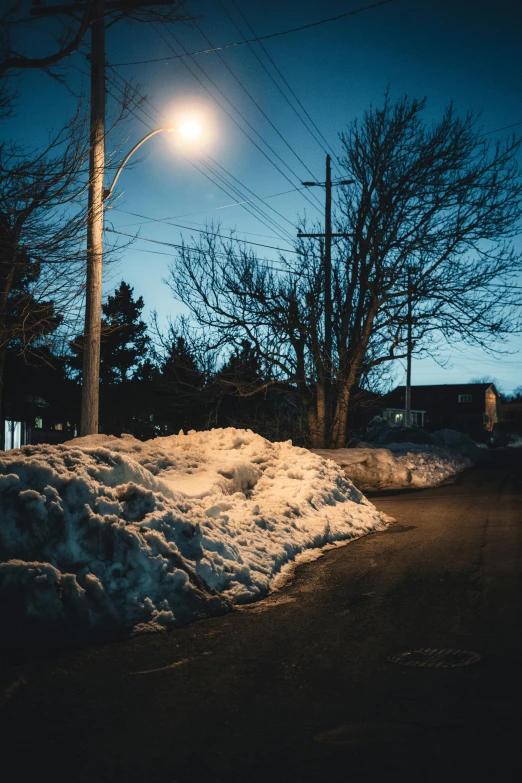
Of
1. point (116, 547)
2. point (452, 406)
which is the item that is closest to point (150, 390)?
point (116, 547)

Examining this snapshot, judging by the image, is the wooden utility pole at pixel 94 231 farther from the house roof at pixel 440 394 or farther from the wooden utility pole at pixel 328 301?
the house roof at pixel 440 394

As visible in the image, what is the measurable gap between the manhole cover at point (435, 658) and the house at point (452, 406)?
7220cm

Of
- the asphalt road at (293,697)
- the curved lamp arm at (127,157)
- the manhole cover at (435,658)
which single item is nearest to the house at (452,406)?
the curved lamp arm at (127,157)

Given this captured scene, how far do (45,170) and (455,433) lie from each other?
26.1 metres

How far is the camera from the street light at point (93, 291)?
11.1 m

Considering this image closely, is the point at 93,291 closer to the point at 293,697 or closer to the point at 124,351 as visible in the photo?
the point at 293,697

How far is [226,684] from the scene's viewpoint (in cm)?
454

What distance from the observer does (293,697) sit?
13.9ft

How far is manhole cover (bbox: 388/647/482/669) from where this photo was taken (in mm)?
4801

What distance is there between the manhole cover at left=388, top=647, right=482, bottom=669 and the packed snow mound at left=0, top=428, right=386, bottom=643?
1922 mm

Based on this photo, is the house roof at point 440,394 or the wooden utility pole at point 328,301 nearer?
the wooden utility pole at point 328,301

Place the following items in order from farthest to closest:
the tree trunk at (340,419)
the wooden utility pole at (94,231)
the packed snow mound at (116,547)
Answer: the tree trunk at (340,419) < the wooden utility pole at (94,231) < the packed snow mound at (116,547)

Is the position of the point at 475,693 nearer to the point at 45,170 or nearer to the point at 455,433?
the point at 45,170

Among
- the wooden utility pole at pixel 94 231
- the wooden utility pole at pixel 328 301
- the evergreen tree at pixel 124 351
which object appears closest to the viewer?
the wooden utility pole at pixel 94 231
